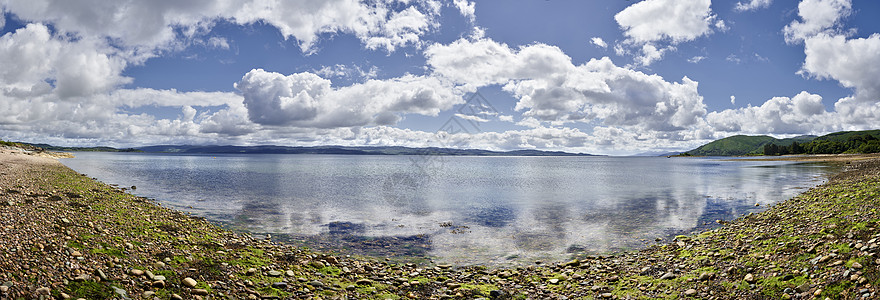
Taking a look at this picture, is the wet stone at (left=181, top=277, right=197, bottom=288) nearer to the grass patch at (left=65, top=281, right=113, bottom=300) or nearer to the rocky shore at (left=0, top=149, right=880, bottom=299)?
the rocky shore at (left=0, top=149, right=880, bottom=299)

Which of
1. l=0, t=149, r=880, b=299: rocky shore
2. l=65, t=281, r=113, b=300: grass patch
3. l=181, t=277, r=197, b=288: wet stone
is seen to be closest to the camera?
l=65, t=281, r=113, b=300: grass patch

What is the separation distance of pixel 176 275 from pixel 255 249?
5669mm

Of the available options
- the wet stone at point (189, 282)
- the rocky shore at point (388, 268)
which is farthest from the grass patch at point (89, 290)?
the wet stone at point (189, 282)

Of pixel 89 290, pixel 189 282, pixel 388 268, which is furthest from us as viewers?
pixel 388 268

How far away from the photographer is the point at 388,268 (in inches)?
655

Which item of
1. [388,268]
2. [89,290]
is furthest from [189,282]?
[388,268]

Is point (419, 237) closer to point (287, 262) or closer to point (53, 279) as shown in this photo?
point (287, 262)

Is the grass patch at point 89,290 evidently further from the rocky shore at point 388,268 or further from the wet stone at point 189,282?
the wet stone at point 189,282

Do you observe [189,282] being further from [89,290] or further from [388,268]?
[388,268]

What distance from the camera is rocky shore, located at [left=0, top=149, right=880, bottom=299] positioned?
1017 centimetres

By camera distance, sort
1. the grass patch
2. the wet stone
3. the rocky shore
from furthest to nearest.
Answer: the wet stone, the rocky shore, the grass patch

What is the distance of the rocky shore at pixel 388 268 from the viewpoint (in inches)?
400

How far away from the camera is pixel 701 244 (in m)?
18.3

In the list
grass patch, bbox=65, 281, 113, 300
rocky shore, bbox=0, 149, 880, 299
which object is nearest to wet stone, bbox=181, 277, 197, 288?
rocky shore, bbox=0, 149, 880, 299
